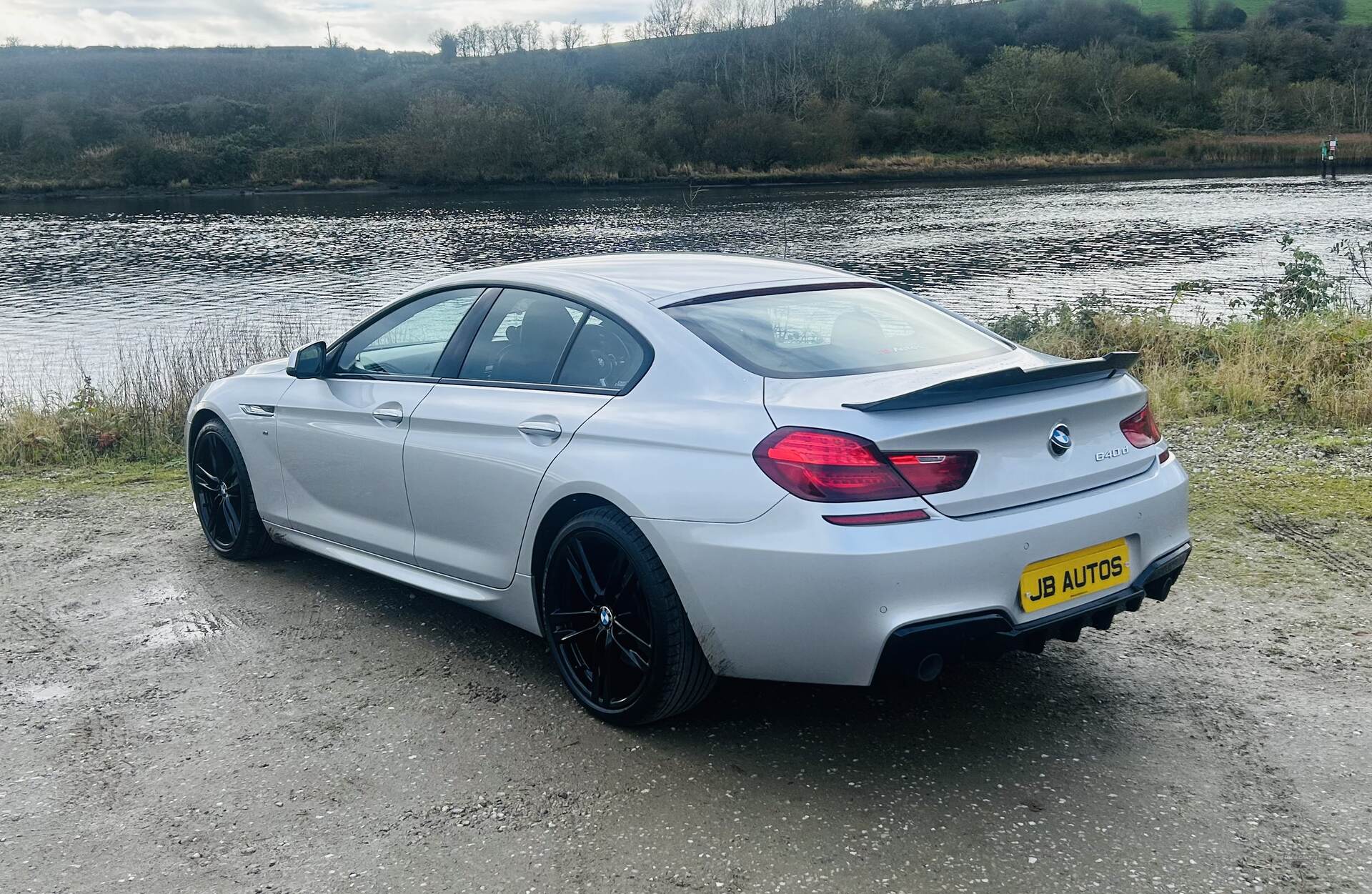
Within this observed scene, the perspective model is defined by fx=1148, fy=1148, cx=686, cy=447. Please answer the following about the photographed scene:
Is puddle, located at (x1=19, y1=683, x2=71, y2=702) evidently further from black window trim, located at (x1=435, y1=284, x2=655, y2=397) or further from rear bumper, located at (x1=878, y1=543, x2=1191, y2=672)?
rear bumper, located at (x1=878, y1=543, x2=1191, y2=672)

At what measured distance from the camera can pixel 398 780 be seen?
3350mm

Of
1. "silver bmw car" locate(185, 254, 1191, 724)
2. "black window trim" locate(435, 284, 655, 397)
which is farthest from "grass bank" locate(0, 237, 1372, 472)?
"black window trim" locate(435, 284, 655, 397)

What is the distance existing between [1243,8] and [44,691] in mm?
145032

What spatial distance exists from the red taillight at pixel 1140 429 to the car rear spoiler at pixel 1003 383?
16cm

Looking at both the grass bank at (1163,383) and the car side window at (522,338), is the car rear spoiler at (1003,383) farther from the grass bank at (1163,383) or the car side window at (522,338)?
the grass bank at (1163,383)

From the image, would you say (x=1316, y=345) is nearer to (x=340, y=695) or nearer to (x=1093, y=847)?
(x=1093, y=847)

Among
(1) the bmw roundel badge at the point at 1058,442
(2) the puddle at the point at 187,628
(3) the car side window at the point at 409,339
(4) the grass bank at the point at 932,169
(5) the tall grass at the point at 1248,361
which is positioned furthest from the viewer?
→ (4) the grass bank at the point at 932,169

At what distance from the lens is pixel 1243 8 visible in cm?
12525

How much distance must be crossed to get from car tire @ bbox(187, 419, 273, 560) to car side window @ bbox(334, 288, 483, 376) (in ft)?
3.14

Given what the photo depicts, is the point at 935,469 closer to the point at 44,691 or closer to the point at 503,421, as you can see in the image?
the point at 503,421

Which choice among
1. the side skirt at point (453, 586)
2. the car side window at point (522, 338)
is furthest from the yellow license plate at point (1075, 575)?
the car side window at point (522, 338)

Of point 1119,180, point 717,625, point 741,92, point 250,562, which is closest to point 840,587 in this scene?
point 717,625

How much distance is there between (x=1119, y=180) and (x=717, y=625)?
79.9 m

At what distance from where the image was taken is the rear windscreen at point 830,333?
3.55 m
